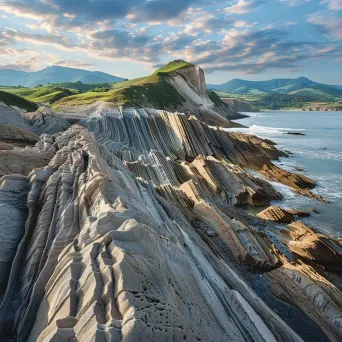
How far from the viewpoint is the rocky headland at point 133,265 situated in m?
5.50

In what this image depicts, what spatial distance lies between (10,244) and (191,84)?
100134mm

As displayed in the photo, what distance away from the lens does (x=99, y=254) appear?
6.44 m

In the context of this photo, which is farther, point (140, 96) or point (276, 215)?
point (140, 96)

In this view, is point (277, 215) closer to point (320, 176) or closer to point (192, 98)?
point (320, 176)

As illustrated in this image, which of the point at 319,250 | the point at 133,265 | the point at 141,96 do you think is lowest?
the point at 319,250

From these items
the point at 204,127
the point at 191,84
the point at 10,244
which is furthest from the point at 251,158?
the point at 191,84

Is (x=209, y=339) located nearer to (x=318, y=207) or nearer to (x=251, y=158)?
(x=318, y=207)

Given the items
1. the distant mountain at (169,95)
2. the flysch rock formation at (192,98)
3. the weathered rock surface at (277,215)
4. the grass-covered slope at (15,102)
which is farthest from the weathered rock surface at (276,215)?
the flysch rock formation at (192,98)

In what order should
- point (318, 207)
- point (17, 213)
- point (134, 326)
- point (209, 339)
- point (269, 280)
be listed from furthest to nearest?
point (318, 207)
point (269, 280)
point (17, 213)
point (209, 339)
point (134, 326)

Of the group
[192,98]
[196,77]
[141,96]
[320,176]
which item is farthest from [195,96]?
[320,176]

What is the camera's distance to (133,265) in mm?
6012

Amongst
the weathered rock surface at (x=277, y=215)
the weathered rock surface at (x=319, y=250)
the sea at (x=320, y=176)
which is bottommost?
the sea at (x=320, y=176)

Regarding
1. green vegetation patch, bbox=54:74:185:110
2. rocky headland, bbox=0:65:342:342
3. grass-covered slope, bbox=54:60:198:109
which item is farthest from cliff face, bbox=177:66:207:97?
rocky headland, bbox=0:65:342:342

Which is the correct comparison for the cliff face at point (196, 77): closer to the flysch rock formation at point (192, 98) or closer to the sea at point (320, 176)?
the flysch rock formation at point (192, 98)
